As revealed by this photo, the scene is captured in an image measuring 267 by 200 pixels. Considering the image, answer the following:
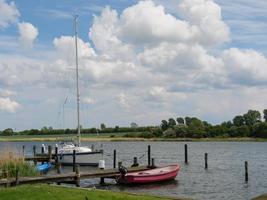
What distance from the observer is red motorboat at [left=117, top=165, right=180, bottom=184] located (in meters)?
42.0

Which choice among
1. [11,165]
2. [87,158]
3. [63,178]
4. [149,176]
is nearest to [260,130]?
[87,158]

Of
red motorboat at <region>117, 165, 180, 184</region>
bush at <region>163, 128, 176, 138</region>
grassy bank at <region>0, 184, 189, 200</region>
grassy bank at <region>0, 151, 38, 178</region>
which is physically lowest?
red motorboat at <region>117, 165, 180, 184</region>

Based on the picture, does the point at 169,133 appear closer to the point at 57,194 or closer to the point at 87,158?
the point at 87,158

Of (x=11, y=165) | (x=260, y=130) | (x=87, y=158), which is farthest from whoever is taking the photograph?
(x=260, y=130)

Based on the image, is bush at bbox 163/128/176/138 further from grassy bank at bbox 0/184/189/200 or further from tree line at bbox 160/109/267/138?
grassy bank at bbox 0/184/189/200

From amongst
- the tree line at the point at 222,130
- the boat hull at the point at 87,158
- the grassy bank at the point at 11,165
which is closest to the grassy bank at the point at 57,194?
the grassy bank at the point at 11,165

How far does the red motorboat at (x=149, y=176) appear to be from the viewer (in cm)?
4200

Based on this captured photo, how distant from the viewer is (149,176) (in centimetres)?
4325

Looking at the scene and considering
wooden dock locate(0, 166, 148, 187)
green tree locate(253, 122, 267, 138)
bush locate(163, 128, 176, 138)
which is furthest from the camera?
bush locate(163, 128, 176, 138)

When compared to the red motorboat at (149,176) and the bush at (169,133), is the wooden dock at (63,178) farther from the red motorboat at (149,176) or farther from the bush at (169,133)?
the bush at (169,133)

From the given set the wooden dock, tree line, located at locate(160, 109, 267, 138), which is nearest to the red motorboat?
the wooden dock

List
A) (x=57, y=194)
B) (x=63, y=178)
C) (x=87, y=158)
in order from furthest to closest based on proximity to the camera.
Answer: (x=87, y=158) < (x=63, y=178) < (x=57, y=194)

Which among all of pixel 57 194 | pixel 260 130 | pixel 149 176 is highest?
pixel 260 130

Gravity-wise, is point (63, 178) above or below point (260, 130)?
below
